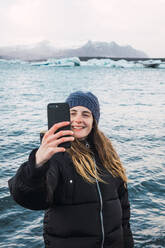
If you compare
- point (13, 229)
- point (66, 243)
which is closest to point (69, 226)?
point (66, 243)

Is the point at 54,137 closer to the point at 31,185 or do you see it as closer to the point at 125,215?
the point at 31,185

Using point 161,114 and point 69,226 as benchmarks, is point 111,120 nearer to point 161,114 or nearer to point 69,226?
point 161,114

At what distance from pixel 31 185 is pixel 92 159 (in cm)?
90

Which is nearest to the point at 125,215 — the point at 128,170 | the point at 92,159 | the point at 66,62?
the point at 92,159

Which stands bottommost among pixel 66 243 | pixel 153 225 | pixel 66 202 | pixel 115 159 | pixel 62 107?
pixel 153 225

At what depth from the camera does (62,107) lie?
2168mm

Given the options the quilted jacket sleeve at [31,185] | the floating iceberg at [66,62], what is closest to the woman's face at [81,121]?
the quilted jacket sleeve at [31,185]

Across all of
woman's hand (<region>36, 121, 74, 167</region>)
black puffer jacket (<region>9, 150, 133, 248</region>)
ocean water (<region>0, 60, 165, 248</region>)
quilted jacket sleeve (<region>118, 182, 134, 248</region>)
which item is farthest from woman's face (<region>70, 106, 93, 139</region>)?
ocean water (<region>0, 60, 165, 248</region>)

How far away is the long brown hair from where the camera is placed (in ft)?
8.55

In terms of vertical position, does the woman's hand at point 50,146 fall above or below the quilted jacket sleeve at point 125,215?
above

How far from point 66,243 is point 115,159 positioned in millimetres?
940

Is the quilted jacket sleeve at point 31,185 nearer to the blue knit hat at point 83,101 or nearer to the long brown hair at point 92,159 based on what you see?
the long brown hair at point 92,159

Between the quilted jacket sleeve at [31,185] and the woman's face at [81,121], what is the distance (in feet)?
2.67

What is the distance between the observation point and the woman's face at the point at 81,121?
9.35 feet
